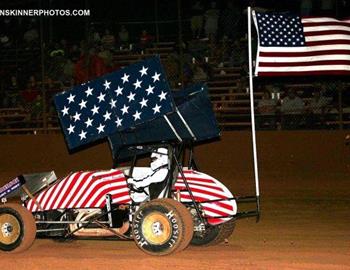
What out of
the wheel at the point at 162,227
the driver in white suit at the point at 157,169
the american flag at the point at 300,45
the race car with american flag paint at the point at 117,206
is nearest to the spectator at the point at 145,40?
the american flag at the point at 300,45

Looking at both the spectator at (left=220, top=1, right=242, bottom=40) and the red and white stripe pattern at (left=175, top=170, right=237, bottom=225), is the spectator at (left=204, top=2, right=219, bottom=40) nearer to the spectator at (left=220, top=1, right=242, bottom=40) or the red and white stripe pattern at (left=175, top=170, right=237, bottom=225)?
the spectator at (left=220, top=1, right=242, bottom=40)

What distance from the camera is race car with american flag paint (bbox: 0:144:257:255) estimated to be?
9328 millimetres

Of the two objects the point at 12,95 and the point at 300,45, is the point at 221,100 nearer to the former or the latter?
the point at 12,95

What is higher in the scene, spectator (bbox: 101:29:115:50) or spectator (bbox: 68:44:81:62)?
spectator (bbox: 101:29:115:50)

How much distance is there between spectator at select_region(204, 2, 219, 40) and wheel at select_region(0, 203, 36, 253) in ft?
35.4

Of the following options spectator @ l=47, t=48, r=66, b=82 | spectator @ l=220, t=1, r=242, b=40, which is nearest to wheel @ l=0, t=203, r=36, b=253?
spectator @ l=220, t=1, r=242, b=40

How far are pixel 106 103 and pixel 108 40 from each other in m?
10.9

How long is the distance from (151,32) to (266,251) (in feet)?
37.3

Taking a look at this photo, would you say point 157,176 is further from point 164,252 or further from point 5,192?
point 5,192

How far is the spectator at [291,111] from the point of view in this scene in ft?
59.6

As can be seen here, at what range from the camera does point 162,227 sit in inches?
360

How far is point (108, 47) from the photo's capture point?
66.7 feet

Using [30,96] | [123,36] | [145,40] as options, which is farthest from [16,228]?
[123,36]

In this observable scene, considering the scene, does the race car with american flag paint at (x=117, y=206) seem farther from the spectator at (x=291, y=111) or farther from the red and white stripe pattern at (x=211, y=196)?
the spectator at (x=291, y=111)
